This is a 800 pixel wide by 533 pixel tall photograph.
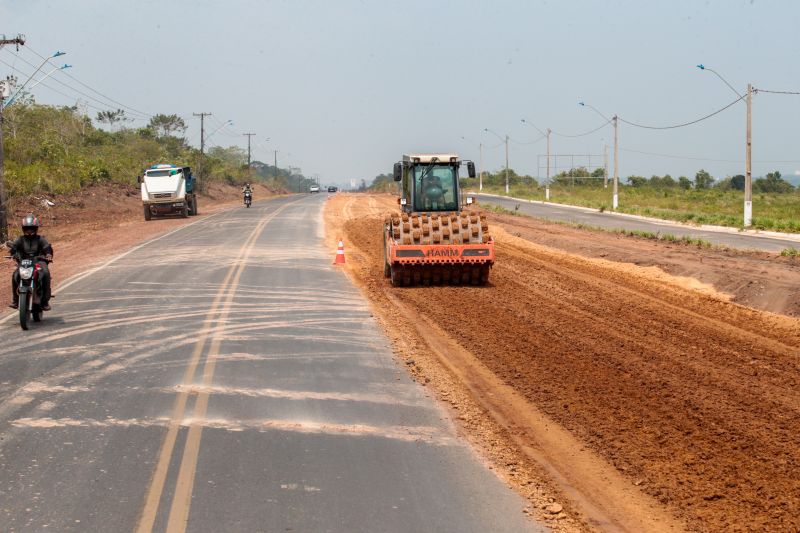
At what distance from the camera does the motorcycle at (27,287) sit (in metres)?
13.4

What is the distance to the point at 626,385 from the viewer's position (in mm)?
10094

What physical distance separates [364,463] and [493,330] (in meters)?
6.82

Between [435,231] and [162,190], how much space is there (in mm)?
29321

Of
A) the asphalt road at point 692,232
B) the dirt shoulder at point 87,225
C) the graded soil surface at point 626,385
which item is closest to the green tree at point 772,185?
the asphalt road at point 692,232

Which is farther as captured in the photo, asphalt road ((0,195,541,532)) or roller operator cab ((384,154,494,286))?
roller operator cab ((384,154,494,286))

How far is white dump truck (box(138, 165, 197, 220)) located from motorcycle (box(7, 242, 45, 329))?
1233 inches

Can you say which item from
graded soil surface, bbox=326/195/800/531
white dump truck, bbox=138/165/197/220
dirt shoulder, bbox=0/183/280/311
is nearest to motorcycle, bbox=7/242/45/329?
dirt shoulder, bbox=0/183/280/311

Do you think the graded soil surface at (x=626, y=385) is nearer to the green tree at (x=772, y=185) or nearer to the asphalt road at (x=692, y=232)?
the asphalt road at (x=692, y=232)

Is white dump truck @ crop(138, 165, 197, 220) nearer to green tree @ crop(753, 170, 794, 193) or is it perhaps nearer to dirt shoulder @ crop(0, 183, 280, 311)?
dirt shoulder @ crop(0, 183, 280, 311)

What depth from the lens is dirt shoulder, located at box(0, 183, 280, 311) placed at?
24.6 m

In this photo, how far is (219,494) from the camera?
21.2 ft

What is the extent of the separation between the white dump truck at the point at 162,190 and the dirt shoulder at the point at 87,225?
0.68 meters

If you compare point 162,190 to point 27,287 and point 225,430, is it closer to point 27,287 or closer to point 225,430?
point 27,287

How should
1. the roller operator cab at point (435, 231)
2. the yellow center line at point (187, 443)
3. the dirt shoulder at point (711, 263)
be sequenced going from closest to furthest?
the yellow center line at point (187, 443)
the dirt shoulder at point (711, 263)
the roller operator cab at point (435, 231)
